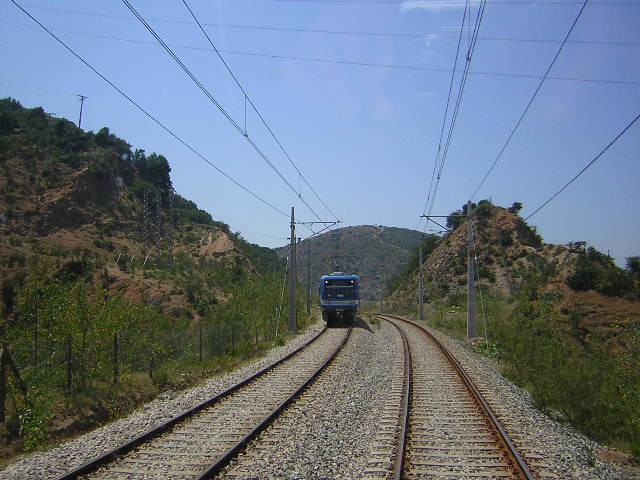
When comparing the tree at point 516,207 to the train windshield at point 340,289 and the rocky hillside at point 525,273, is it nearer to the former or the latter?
the rocky hillside at point 525,273

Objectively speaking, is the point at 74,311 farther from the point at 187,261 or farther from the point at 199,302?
the point at 187,261

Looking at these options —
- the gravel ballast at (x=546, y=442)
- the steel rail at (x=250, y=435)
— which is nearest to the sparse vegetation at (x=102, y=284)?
the steel rail at (x=250, y=435)

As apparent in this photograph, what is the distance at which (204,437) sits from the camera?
1060cm

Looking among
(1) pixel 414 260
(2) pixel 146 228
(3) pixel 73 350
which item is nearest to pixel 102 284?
(3) pixel 73 350

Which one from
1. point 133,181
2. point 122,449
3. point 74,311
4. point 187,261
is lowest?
point 122,449

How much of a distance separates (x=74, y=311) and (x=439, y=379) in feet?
38.3

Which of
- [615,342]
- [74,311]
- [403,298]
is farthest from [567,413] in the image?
[403,298]

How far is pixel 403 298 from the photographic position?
101m

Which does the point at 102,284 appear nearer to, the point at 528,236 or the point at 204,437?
the point at 204,437

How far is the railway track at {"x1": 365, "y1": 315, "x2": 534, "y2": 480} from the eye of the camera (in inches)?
348

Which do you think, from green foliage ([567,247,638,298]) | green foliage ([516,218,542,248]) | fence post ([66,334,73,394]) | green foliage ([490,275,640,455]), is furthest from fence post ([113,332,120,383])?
green foliage ([516,218,542,248])

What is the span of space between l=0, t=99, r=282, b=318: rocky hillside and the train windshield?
59.3ft

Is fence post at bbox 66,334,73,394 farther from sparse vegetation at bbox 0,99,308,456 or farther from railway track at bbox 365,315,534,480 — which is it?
railway track at bbox 365,315,534,480

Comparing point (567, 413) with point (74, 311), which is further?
point (74, 311)
